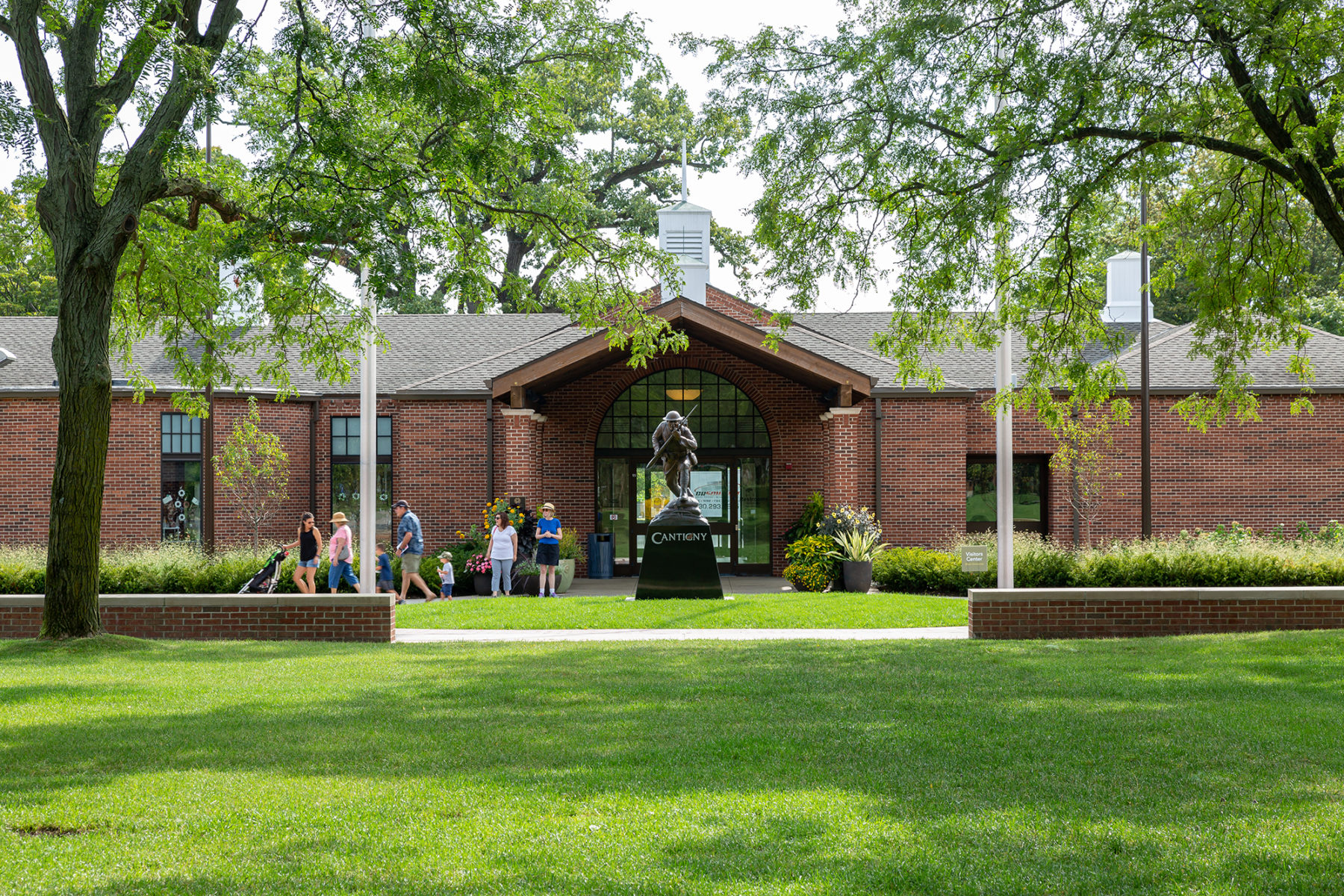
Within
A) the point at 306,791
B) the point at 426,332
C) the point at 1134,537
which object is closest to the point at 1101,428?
the point at 1134,537

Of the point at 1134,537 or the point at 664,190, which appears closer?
the point at 1134,537

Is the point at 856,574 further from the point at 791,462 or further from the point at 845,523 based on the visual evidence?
the point at 791,462

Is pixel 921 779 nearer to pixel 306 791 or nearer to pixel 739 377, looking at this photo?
pixel 306 791

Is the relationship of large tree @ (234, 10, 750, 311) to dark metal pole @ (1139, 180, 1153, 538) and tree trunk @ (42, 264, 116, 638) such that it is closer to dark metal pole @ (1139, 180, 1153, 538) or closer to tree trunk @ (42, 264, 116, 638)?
tree trunk @ (42, 264, 116, 638)

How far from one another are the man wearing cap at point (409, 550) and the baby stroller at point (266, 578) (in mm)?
2025

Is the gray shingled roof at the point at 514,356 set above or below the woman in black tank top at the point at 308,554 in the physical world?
above

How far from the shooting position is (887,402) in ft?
73.0

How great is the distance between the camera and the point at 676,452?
1752 cm

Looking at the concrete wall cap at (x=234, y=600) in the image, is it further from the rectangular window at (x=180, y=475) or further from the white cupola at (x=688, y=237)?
the white cupola at (x=688, y=237)

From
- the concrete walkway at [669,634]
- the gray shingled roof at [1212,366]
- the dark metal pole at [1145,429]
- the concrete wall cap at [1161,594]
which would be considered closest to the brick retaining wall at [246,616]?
the concrete walkway at [669,634]

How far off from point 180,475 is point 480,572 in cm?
776

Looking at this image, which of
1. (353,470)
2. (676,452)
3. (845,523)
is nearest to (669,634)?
(676,452)

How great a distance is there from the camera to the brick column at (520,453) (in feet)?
66.5

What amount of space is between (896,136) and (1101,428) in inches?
441
